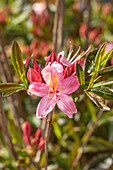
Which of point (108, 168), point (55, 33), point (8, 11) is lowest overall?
point (108, 168)

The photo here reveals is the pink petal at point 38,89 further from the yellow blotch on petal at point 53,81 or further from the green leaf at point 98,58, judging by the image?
the green leaf at point 98,58

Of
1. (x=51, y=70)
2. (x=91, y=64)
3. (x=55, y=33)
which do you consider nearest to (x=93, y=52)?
(x=91, y=64)

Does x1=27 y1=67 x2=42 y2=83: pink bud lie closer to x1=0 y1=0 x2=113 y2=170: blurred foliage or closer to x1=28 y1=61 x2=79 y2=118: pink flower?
x1=28 y1=61 x2=79 y2=118: pink flower

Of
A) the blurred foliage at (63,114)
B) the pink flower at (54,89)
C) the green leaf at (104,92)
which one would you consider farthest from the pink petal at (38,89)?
the blurred foliage at (63,114)

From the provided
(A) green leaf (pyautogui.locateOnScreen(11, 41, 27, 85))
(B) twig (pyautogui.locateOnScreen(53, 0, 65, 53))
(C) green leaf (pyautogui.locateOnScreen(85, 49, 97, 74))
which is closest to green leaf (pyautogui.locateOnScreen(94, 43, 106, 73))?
(C) green leaf (pyautogui.locateOnScreen(85, 49, 97, 74))

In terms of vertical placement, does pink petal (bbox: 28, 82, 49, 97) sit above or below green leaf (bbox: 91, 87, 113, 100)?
above

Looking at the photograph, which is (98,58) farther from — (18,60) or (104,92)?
(18,60)

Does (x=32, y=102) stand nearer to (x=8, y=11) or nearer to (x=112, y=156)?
(x=112, y=156)

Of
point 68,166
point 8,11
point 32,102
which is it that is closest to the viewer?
point 68,166
